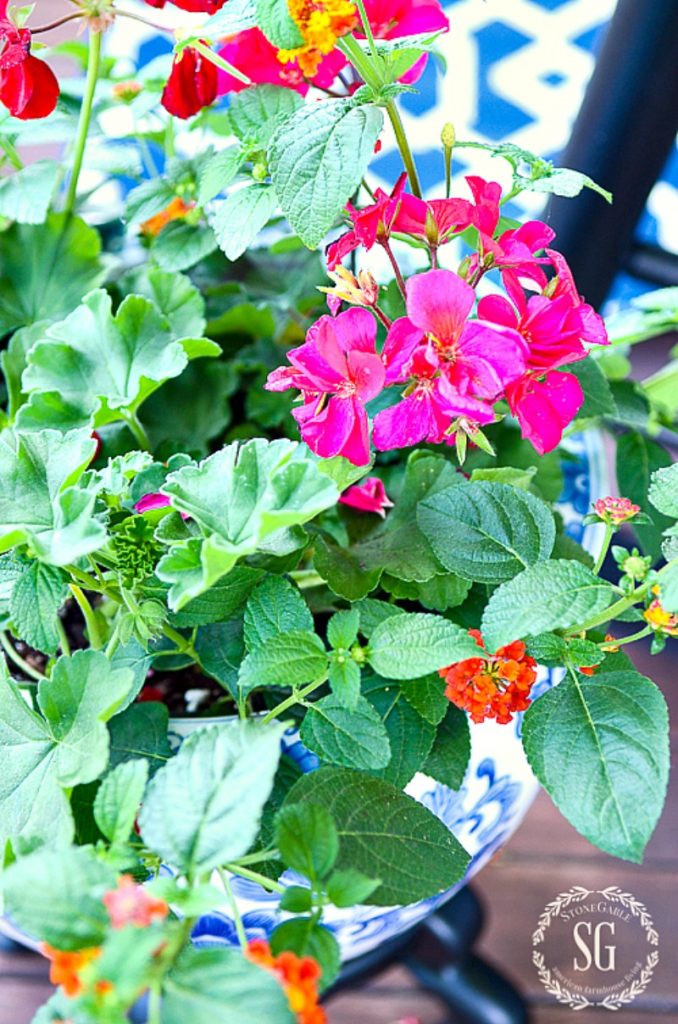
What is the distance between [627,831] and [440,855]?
0.06 m

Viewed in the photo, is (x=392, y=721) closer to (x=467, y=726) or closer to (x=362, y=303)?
(x=467, y=726)

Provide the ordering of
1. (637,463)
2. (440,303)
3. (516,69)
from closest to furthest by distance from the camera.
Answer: (440,303)
(637,463)
(516,69)

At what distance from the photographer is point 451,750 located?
41 cm

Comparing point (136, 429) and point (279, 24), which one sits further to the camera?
point (136, 429)

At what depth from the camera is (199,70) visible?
456 mm

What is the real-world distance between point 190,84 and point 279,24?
13 cm

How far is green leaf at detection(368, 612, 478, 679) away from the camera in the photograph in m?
0.32

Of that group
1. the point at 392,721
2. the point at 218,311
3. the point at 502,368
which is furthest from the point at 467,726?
the point at 218,311

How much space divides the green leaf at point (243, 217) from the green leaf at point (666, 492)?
0.16 m

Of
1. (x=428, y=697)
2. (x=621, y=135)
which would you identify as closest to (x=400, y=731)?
(x=428, y=697)

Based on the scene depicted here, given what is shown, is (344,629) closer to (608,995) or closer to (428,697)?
(428,697)

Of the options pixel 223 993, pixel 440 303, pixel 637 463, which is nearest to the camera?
pixel 223 993

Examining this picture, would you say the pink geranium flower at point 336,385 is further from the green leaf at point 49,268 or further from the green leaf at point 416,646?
the green leaf at point 49,268

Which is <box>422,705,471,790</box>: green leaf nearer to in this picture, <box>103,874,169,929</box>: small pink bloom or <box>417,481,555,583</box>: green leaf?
<box>417,481,555,583</box>: green leaf
